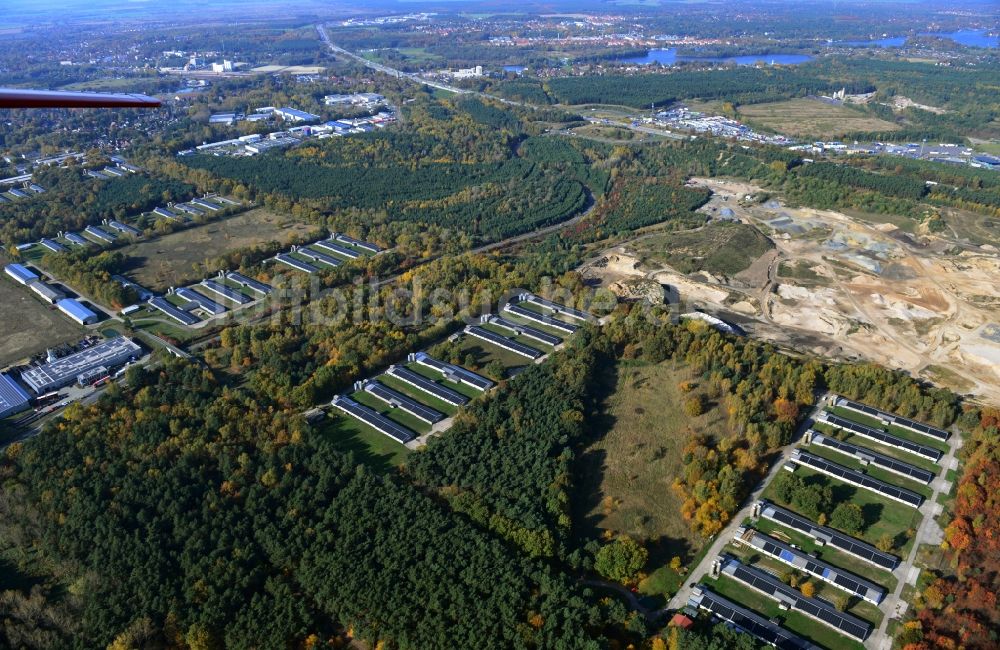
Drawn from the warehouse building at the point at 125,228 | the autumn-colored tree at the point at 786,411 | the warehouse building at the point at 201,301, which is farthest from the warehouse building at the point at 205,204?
the autumn-colored tree at the point at 786,411

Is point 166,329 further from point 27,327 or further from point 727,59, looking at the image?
point 727,59

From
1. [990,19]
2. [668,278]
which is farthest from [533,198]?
[990,19]

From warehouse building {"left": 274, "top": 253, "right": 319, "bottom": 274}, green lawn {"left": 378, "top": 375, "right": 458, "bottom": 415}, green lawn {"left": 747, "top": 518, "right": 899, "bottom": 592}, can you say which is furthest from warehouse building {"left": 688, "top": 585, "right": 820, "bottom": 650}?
warehouse building {"left": 274, "top": 253, "right": 319, "bottom": 274}

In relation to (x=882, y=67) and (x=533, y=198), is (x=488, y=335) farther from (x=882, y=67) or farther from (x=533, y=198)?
(x=882, y=67)

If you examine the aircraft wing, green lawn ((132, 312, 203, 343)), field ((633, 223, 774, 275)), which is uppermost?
the aircraft wing

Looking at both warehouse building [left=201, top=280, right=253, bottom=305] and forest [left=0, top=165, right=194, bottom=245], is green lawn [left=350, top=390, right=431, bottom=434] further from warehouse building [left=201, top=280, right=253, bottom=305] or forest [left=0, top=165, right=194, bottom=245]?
forest [left=0, top=165, right=194, bottom=245]

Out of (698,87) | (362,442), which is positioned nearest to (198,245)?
(362,442)
